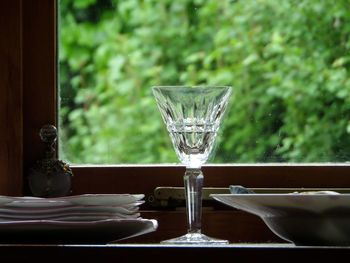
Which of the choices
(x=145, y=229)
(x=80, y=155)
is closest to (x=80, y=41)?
(x=80, y=155)

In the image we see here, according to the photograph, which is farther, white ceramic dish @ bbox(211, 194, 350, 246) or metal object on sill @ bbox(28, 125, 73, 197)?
metal object on sill @ bbox(28, 125, 73, 197)

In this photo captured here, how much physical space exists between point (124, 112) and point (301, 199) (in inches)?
26.1

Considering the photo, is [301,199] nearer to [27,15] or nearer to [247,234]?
[247,234]

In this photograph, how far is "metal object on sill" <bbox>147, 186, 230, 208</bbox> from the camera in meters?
1.50

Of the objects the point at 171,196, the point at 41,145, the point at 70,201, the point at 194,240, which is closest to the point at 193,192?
the point at 194,240

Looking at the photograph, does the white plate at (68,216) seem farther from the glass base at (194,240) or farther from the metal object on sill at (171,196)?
the metal object on sill at (171,196)

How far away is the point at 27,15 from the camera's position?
5.22 feet

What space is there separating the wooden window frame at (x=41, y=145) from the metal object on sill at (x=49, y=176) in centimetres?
8

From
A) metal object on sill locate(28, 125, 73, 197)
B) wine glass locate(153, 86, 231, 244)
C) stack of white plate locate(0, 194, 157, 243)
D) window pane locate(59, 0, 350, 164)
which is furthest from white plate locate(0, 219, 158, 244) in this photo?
window pane locate(59, 0, 350, 164)

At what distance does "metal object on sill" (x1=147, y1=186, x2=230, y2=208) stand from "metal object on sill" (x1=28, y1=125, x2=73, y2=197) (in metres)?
0.14

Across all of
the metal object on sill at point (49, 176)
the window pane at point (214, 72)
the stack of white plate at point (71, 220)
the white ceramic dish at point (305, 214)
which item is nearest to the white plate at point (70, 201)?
the stack of white plate at point (71, 220)
